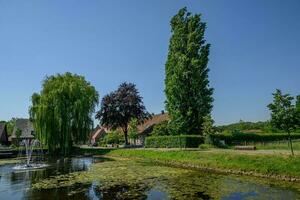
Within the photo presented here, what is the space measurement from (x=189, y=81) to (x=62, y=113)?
57.1ft

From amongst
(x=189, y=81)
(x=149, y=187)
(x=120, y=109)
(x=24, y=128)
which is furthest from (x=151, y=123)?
(x=149, y=187)

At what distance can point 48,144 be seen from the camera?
41.2 m

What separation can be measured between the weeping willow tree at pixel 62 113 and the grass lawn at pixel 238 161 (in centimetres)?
Answer: 1281

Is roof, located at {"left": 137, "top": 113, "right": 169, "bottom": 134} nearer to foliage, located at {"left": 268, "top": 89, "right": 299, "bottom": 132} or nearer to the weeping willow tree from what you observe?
the weeping willow tree

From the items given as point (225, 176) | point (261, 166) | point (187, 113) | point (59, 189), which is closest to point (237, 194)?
point (225, 176)

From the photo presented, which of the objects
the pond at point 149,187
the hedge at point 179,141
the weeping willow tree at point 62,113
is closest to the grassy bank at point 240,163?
the pond at point 149,187

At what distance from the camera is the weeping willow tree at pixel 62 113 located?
4116 cm

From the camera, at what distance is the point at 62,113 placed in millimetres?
41781

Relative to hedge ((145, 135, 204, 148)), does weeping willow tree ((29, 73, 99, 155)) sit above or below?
above

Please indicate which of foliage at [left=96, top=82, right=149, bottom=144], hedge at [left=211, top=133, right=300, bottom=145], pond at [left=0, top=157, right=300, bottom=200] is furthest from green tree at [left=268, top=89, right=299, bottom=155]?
foliage at [left=96, top=82, right=149, bottom=144]

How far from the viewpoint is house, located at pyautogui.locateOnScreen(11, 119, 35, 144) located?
7423 centimetres

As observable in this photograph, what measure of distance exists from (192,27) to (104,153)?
21.6m

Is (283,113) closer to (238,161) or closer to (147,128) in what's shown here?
(238,161)

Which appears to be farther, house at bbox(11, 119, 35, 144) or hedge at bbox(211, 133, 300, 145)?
house at bbox(11, 119, 35, 144)
